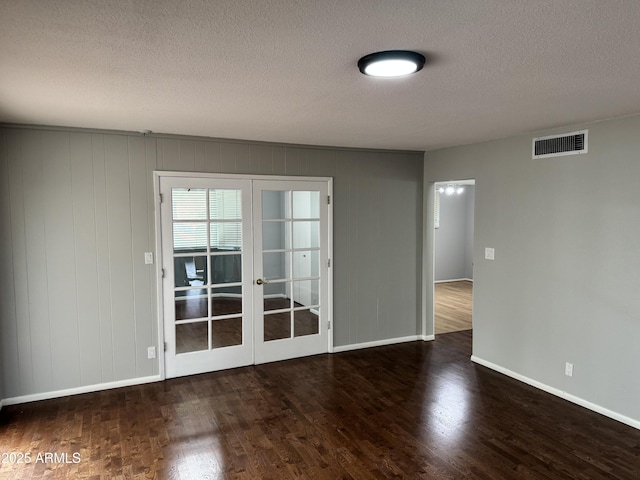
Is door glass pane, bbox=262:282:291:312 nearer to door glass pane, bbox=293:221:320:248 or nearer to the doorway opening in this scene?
door glass pane, bbox=293:221:320:248

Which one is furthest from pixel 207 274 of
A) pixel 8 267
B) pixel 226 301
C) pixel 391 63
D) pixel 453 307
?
pixel 453 307

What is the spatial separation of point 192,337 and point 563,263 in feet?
11.5

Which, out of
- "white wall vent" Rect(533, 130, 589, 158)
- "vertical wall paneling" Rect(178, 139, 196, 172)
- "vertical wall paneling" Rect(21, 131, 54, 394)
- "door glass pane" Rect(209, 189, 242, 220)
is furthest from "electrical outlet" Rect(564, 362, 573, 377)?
"vertical wall paneling" Rect(21, 131, 54, 394)

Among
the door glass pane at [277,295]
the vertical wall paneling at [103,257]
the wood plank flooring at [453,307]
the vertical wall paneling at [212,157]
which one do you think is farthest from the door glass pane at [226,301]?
the wood plank flooring at [453,307]

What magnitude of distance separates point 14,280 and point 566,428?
14.9 feet

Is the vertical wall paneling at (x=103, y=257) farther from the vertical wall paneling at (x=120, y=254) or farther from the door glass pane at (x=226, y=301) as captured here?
the door glass pane at (x=226, y=301)

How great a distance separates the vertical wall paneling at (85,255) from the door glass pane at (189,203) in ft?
2.30

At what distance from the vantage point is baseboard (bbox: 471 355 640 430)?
3.37m

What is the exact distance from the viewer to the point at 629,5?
1.49m

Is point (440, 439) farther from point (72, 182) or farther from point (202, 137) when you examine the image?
point (72, 182)

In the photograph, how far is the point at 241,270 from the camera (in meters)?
4.54

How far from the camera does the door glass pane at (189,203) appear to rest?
13.8ft

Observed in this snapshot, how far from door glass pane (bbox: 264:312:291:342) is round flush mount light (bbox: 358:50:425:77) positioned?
3.16 m

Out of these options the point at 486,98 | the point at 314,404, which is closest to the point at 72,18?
the point at 486,98
